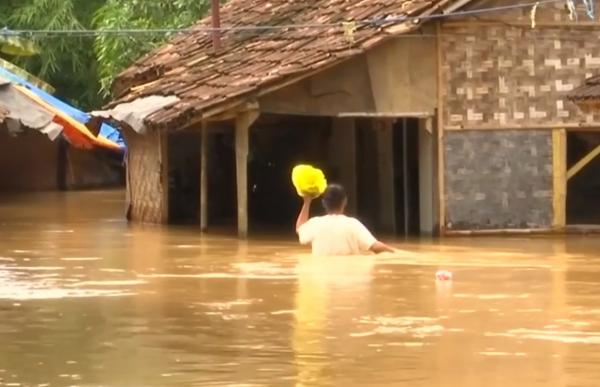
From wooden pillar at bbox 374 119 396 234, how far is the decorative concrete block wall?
1.77m

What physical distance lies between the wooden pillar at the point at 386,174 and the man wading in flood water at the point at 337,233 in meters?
6.61

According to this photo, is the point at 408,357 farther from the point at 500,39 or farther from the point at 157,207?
the point at 157,207

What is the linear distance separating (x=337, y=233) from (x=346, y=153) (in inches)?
327

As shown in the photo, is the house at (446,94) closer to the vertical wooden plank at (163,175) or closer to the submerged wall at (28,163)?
the vertical wooden plank at (163,175)

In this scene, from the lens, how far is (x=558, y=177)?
2073cm

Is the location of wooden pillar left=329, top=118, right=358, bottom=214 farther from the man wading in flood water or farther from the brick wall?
the man wading in flood water

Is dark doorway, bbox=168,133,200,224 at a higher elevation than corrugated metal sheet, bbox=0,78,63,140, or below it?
below

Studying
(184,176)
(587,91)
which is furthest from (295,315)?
(184,176)

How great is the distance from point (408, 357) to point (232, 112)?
10501mm

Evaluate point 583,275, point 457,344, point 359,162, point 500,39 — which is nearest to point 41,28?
point 359,162

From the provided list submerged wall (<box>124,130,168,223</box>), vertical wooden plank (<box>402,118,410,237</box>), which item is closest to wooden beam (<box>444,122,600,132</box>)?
vertical wooden plank (<box>402,118,410,237</box>)

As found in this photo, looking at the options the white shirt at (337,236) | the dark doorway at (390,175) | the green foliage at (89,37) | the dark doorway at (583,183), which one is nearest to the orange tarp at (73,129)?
the green foliage at (89,37)

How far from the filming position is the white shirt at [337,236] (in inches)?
600

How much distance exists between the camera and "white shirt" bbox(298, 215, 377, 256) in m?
15.2
